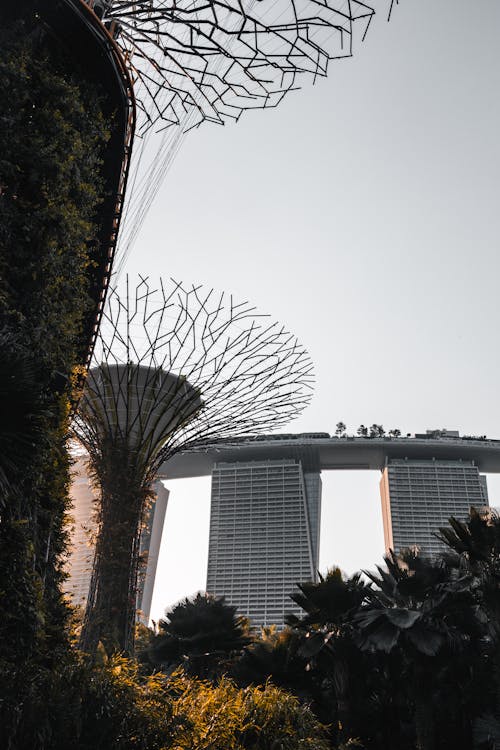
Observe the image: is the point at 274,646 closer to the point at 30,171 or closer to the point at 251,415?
the point at 251,415

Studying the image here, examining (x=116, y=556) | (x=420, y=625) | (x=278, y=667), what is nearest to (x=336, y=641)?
(x=420, y=625)

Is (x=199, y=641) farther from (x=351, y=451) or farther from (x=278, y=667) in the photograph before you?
(x=351, y=451)

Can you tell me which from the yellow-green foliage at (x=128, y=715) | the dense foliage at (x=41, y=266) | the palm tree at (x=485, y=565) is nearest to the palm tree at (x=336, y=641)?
the palm tree at (x=485, y=565)

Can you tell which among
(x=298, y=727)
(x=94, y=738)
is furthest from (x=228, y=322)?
(x=94, y=738)

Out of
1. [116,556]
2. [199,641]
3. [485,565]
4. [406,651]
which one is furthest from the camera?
[199,641]

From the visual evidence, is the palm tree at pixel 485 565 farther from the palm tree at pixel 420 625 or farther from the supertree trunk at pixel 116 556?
the supertree trunk at pixel 116 556

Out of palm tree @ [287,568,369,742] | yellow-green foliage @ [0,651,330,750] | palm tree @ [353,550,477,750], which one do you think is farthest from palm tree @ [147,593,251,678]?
yellow-green foliage @ [0,651,330,750]

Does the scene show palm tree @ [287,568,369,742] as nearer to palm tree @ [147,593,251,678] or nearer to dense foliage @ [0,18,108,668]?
palm tree @ [147,593,251,678]
